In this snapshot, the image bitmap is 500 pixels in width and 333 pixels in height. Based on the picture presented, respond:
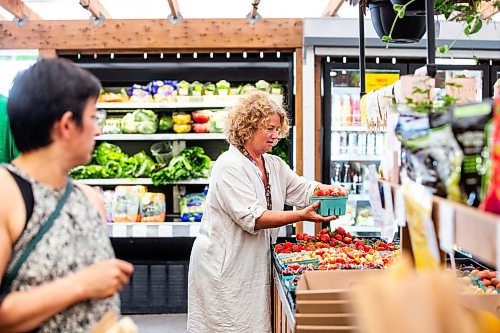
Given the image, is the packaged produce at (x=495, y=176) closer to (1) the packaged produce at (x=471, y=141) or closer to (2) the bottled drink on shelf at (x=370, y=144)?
(1) the packaged produce at (x=471, y=141)

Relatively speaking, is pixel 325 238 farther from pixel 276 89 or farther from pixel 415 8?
pixel 276 89

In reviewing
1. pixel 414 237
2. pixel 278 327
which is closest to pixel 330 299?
pixel 414 237

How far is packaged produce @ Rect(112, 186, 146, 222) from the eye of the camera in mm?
6094

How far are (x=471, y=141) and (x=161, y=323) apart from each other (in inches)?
185

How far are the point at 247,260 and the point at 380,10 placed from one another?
1.47m

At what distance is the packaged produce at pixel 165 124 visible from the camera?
20.5 ft

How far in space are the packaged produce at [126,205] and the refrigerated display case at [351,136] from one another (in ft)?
5.54

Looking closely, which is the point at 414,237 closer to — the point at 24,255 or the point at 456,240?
the point at 456,240

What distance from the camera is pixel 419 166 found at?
5.03 feet

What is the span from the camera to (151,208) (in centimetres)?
610

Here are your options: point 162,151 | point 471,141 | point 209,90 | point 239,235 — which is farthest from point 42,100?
point 162,151

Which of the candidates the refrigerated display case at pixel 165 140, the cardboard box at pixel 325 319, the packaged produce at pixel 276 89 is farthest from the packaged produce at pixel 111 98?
the cardboard box at pixel 325 319

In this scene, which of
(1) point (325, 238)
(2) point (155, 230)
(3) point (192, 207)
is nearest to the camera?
(1) point (325, 238)

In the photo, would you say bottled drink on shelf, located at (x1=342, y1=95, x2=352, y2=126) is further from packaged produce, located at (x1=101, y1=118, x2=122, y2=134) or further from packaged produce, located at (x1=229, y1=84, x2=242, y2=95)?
packaged produce, located at (x1=101, y1=118, x2=122, y2=134)
